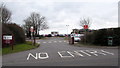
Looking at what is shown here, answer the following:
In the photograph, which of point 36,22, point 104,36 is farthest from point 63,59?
point 36,22

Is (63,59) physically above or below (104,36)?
below

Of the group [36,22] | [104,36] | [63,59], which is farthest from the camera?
[36,22]

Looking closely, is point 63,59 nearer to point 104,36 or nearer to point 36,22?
point 104,36

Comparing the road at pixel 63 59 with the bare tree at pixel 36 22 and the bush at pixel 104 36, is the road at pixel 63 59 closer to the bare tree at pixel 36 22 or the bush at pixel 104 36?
the bush at pixel 104 36

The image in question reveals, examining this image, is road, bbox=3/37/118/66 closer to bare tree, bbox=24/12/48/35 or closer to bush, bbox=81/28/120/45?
bush, bbox=81/28/120/45

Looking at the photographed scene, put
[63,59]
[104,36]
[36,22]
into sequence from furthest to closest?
[36,22]
[104,36]
[63,59]

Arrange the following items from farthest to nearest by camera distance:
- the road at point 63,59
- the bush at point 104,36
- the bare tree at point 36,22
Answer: the bare tree at point 36,22 → the bush at point 104,36 → the road at point 63,59

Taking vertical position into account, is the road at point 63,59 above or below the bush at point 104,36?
below

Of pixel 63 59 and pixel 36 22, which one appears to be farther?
pixel 36 22

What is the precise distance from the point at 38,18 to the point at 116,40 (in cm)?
5447

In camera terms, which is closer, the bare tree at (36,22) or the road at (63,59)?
the road at (63,59)

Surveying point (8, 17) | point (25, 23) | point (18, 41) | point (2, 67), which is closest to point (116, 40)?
point (18, 41)

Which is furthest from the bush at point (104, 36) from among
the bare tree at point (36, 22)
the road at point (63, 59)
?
the bare tree at point (36, 22)


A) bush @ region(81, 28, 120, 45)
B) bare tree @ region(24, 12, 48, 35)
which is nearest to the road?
bush @ region(81, 28, 120, 45)
